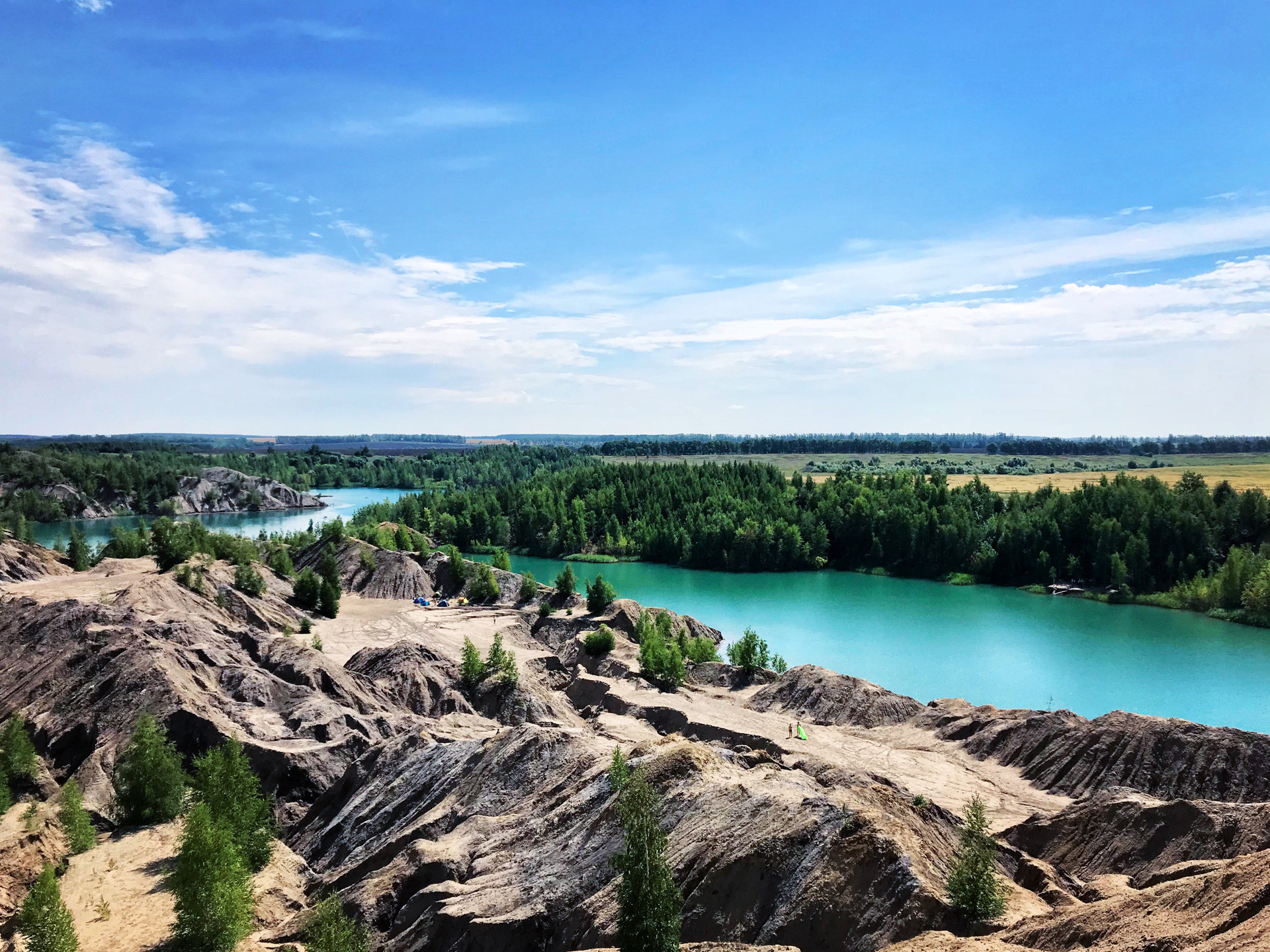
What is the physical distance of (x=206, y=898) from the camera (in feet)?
71.9

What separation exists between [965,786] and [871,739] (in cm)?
716

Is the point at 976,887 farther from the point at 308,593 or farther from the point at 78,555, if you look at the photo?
the point at 78,555

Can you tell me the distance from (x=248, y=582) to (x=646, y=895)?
172 feet

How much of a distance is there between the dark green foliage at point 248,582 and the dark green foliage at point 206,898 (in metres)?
42.7

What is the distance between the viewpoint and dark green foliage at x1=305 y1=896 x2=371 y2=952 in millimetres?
20734

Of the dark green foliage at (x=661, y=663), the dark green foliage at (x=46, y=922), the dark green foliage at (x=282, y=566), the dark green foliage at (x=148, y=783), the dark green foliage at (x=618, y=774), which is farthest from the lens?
the dark green foliage at (x=282, y=566)

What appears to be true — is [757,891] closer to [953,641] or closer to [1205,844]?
[1205,844]

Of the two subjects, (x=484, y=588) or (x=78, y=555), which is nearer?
(x=78, y=555)

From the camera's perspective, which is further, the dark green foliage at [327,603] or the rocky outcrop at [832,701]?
Answer: the dark green foliage at [327,603]

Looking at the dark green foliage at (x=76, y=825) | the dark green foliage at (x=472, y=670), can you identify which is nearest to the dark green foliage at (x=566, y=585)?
the dark green foliage at (x=472, y=670)

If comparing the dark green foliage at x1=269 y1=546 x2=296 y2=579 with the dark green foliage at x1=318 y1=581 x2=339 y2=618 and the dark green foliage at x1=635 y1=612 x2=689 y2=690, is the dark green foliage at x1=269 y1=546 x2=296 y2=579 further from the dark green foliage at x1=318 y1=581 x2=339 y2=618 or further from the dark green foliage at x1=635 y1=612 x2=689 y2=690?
the dark green foliage at x1=635 y1=612 x2=689 y2=690

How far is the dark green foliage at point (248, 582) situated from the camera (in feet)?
205

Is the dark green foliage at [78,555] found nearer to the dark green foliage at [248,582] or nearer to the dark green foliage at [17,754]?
the dark green foliage at [248,582]

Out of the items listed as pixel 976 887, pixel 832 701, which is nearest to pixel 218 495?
pixel 832 701
